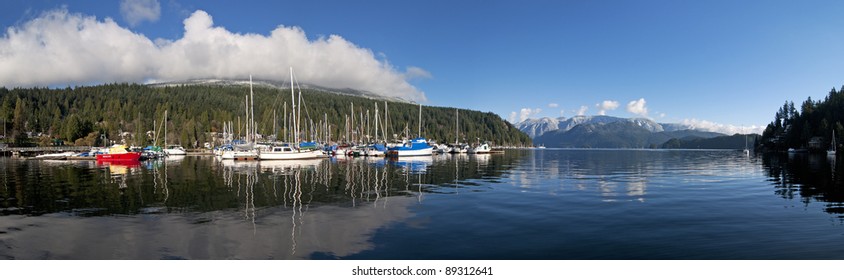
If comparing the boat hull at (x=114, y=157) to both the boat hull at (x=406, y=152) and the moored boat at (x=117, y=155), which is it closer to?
the moored boat at (x=117, y=155)

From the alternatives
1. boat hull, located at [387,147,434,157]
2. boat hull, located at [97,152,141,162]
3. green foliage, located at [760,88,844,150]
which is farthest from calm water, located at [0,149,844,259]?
green foliage, located at [760,88,844,150]

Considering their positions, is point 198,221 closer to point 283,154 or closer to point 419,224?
point 419,224

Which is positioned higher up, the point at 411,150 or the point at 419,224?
the point at 411,150

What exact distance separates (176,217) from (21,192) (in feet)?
66.9

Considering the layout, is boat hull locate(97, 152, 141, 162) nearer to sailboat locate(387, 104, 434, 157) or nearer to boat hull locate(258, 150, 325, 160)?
boat hull locate(258, 150, 325, 160)

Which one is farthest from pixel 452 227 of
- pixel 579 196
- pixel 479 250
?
pixel 579 196

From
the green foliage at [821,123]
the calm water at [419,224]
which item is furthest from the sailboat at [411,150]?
the green foliage at [821,123]

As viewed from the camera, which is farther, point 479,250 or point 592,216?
point 592,216

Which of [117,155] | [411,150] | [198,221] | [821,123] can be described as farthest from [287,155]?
[821,123]

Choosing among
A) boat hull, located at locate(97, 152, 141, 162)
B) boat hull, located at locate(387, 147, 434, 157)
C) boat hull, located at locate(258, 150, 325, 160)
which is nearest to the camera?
boat hull, located at locate(258, 150, 325, 160)

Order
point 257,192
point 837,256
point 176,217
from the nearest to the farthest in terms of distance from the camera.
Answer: point 837,256, point 176,217, point 257,192

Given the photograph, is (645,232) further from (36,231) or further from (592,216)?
(36,231)

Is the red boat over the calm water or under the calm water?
over
